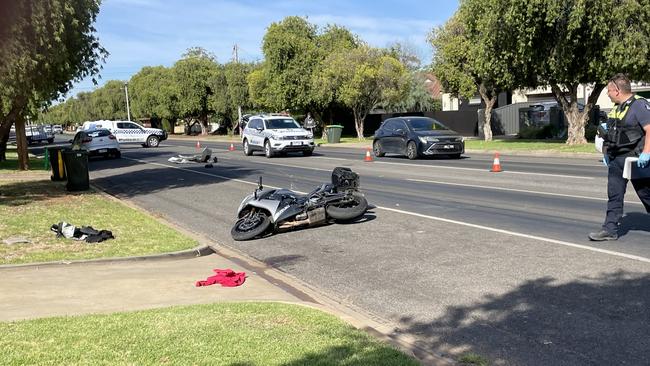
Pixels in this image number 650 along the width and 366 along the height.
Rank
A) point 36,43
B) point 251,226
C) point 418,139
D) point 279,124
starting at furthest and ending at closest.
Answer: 1. point 279,124
2. point 418,139
3. point 36,43
4. point 251,226

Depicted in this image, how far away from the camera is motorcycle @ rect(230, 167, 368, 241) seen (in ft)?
31.2

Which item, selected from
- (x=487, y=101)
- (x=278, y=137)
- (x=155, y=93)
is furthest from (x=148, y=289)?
(x=155, y=93)

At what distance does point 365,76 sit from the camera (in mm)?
40812

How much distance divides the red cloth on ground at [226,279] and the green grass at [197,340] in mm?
1212

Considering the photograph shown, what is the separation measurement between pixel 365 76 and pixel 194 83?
3822cm

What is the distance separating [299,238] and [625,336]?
548 centimetres

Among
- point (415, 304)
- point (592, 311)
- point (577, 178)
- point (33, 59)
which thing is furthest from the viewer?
point (577, 178)

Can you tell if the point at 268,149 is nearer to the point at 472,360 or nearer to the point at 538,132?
the point at 538,132

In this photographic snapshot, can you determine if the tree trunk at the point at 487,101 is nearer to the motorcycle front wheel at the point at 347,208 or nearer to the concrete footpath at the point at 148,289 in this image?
the motorcycle front wheel at the point at 347,208

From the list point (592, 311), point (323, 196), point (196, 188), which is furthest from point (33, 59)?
point (592, 311)

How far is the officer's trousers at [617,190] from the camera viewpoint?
7.39 metres

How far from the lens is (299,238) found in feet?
31.2

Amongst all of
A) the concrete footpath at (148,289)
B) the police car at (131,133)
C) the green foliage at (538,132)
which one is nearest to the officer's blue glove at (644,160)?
the concrete footpath at (148,289)

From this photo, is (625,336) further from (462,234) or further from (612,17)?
(612,17)
